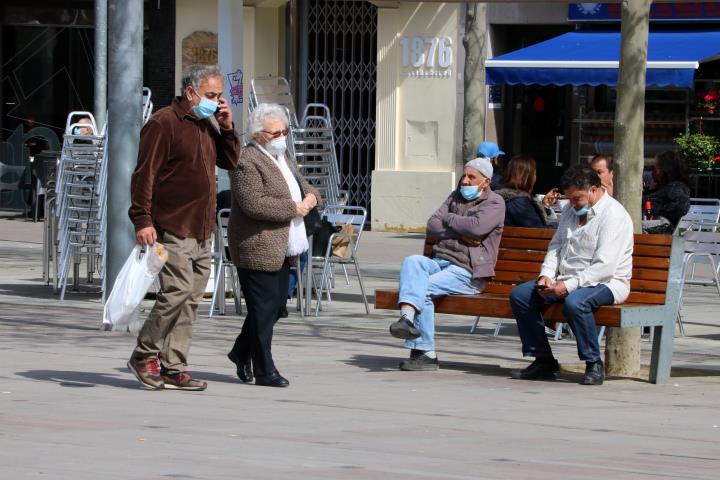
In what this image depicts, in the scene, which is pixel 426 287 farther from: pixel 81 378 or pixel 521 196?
pixel 81 378

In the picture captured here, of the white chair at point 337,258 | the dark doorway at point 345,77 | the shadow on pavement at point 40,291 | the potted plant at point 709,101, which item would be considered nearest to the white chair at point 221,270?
the white chair at point 337,258

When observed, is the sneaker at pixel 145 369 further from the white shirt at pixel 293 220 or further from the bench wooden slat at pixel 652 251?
the bench wooden slat at pixel 652 251

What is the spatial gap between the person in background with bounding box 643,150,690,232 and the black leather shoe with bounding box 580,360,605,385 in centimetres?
359

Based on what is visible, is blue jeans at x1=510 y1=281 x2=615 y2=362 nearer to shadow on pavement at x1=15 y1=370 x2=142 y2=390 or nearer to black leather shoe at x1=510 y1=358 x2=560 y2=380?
black leather shoe at x1=510 y1=358 x2=560 y2=380

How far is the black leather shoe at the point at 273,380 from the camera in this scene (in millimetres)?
8672

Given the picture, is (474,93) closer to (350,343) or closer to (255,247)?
(350,343)

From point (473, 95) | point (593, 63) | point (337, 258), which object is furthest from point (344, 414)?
point (593, 63)

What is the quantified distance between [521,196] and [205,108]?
141 inches

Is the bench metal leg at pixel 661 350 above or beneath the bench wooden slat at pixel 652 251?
beneath

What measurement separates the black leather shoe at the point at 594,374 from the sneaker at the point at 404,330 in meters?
1.05

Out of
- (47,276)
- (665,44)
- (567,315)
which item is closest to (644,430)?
(567,315)

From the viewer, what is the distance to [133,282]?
836 cm

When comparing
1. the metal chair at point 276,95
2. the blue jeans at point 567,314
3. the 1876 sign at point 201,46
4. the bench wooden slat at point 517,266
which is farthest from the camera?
the 1876 sign at point 201,46

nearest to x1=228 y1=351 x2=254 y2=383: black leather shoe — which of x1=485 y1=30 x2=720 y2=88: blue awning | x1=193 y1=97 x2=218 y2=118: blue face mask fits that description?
x1=193 y1=97 x2=218 y2=118: blue face mask
